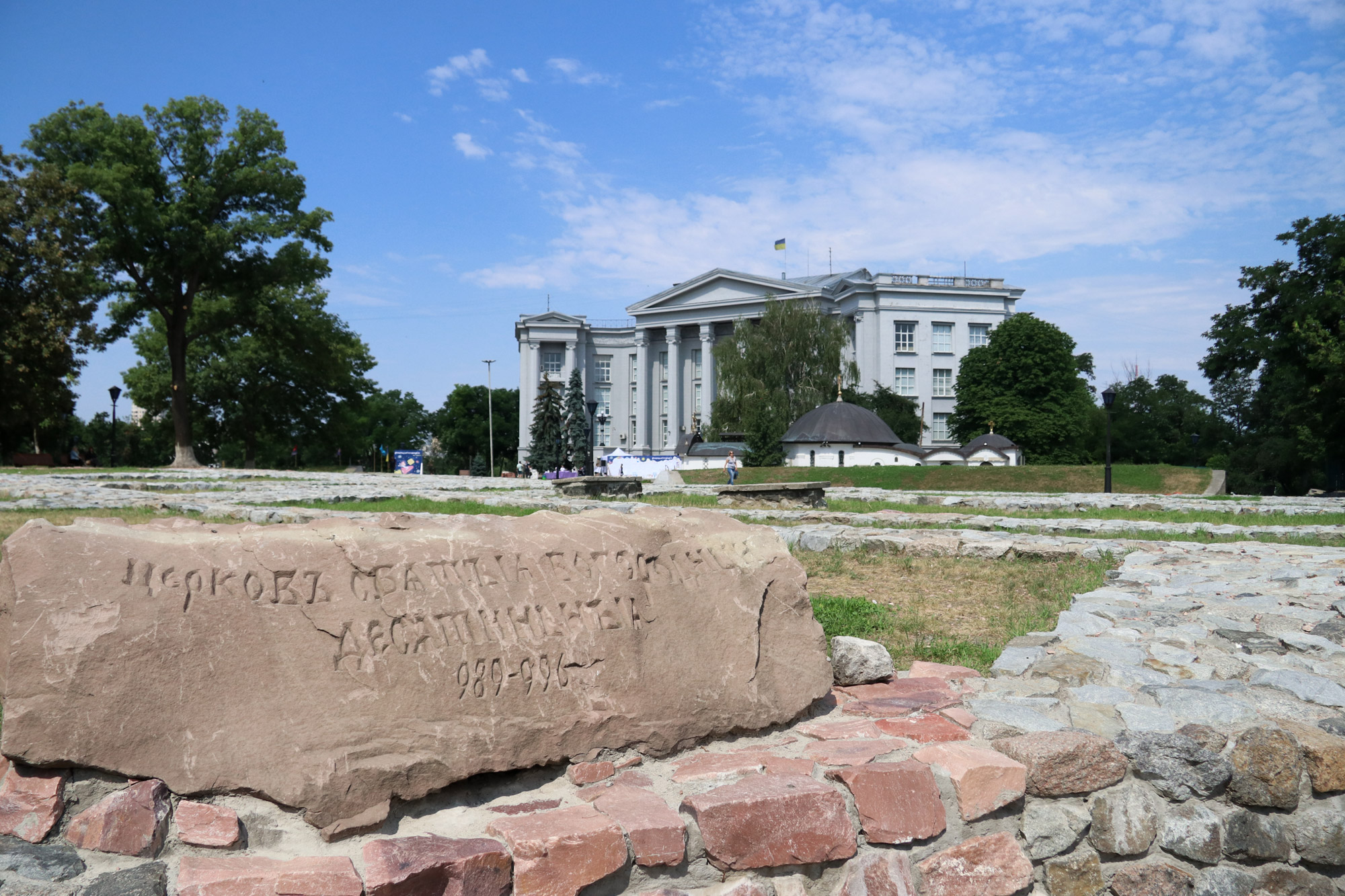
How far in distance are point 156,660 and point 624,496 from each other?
14.9 metres

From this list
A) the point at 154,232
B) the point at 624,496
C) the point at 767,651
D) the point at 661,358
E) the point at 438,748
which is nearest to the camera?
the point at 438,748

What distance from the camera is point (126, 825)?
239cm

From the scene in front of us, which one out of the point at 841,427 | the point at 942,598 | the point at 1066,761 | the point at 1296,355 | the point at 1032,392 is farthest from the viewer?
the point at 1032,392

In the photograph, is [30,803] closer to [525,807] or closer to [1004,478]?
[525,807]

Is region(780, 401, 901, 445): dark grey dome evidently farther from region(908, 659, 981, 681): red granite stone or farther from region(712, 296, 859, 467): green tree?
region(908, 659, 981, 681): red granite stone

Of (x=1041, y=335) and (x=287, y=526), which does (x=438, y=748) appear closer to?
(x=287, y=526)

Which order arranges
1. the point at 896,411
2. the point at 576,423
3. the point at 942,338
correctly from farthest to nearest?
the point at 942,338
the point at 576,423
the point at 896,411

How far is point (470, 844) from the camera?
2.46 m

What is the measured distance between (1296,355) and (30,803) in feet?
136

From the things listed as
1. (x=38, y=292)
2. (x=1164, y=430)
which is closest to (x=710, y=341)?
(x=1164, y=430)

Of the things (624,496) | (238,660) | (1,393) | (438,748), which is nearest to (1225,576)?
(438,748)

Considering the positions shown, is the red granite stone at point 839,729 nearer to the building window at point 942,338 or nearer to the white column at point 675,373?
the building window at point 942,338

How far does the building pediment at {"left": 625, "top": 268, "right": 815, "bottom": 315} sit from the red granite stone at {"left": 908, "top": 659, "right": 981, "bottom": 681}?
6296 cm

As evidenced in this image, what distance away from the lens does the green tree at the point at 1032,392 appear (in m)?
51.2
